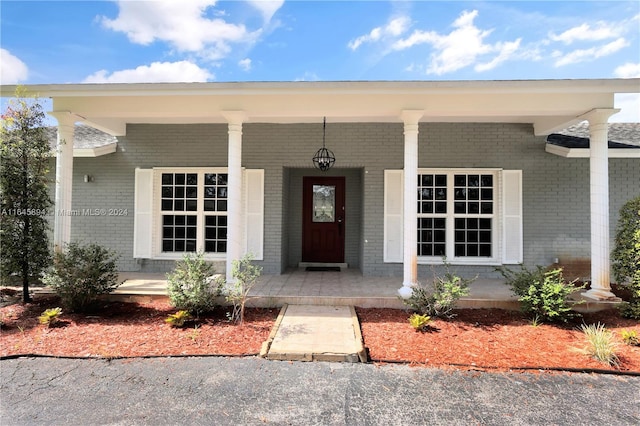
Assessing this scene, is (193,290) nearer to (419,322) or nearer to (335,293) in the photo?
(335,293)

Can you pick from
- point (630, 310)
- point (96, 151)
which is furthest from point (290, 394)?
point (96, 151)

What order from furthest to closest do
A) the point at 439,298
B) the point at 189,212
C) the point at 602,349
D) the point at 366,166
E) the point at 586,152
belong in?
the point at 189,212 → the point at 366,166 → the point at 586,152 → the point at 439,298 → the point at 602,349

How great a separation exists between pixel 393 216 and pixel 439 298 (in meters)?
2.61

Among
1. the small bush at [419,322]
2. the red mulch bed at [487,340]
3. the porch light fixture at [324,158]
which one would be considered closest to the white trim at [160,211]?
the porch light fixture at [324,158]

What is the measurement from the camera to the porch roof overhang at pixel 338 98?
4742 millimetres

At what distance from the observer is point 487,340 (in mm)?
3854

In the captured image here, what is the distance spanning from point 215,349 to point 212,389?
0.80 m

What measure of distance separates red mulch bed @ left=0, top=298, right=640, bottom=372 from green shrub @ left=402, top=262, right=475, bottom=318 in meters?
0.16

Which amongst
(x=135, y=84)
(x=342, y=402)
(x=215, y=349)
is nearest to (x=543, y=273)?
(x=342, y=402)

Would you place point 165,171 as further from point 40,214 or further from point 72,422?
point 72,422

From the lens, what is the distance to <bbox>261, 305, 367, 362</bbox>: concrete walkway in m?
3.37

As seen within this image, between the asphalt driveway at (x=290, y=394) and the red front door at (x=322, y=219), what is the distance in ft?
15.1

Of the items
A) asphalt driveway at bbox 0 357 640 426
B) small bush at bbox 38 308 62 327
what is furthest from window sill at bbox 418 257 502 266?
small bush at bbox 38 308 62 327

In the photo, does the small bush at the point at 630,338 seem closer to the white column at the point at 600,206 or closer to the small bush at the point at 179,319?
the white column at the point at 600,206
